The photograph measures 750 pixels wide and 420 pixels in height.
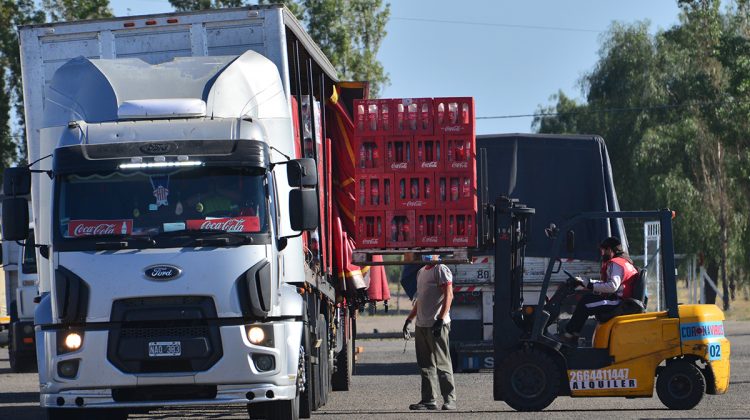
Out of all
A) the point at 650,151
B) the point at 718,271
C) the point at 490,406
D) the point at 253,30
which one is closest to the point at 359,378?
the point at 490,406

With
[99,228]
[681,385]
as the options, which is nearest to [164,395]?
[99,228]

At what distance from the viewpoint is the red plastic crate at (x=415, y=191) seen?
14828 millimetres

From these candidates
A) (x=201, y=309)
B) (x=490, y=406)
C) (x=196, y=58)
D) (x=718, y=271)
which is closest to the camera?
(x=201, y=309)

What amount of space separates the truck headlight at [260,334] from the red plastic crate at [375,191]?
11.4 feet

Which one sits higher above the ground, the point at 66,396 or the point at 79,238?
the point at 79,238

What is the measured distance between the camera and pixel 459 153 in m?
14.9

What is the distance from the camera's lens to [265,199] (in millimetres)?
11742

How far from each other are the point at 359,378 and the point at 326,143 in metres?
6.38

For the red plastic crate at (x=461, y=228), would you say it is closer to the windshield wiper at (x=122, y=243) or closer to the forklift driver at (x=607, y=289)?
the forklift driver at (x=607, y=289)

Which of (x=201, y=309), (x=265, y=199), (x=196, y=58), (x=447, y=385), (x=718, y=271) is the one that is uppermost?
(x=196, y=58)

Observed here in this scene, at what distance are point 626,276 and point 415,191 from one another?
2.37 metres

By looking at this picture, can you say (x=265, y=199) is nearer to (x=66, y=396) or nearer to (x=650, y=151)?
(x=66, y=396)

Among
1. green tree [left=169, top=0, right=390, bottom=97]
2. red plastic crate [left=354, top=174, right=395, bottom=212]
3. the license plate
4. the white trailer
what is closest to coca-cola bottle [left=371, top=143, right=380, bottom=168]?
red plastic crate [left=354, top=174, right=395, bottom=212]

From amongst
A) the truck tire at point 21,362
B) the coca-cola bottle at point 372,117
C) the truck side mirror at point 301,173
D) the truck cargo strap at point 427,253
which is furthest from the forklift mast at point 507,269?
the truck tire at point 21,362
